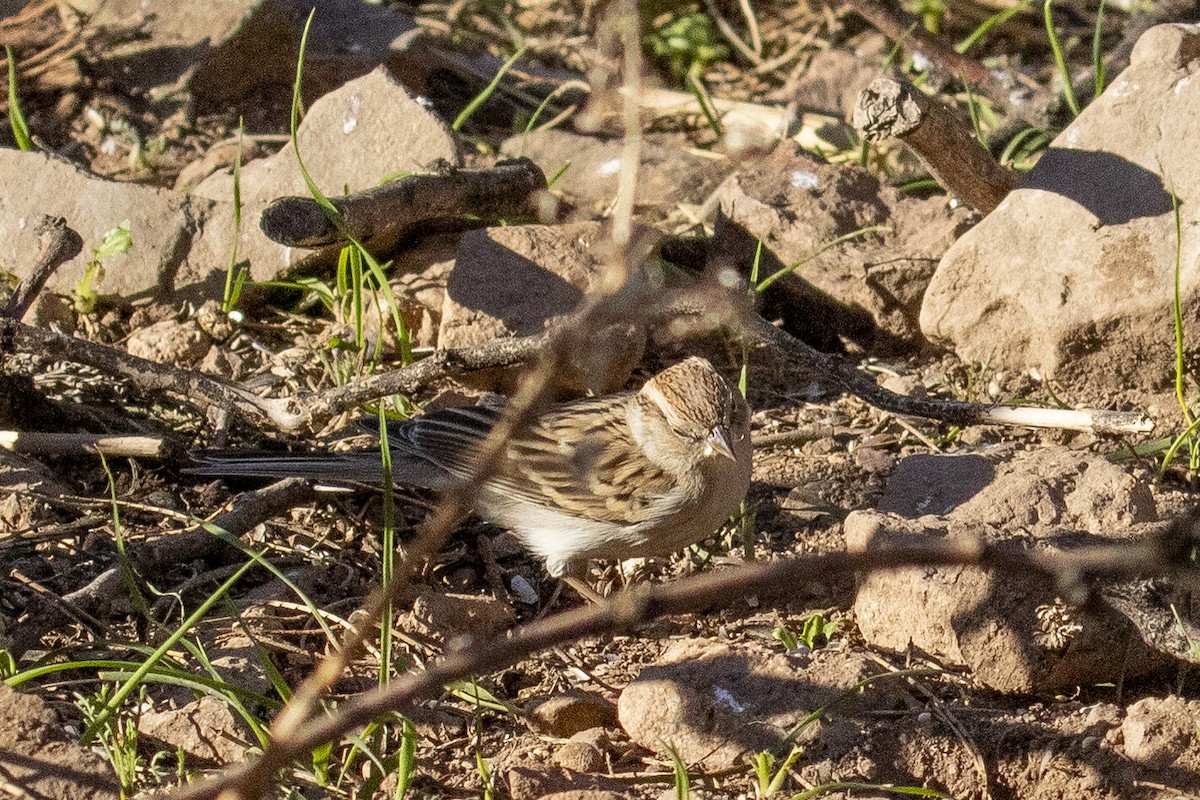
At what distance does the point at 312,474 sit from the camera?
4.89 m

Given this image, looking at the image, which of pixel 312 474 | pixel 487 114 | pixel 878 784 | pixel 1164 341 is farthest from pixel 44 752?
pixel 487 114

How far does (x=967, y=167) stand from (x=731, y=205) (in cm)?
106

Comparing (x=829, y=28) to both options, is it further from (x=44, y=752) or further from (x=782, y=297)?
(x=44, y=752)

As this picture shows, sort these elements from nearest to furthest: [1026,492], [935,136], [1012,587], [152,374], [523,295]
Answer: [1012,587], [1026,492], [152,374], [935,136], [523,295]

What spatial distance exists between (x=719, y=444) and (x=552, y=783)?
4.89 ft

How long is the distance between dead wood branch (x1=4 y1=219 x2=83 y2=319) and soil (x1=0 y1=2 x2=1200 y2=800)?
1.40ft

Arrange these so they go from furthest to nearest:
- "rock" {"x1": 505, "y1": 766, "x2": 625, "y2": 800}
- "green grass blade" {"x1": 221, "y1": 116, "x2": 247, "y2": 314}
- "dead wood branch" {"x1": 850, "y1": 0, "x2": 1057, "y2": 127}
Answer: "dead wood branch" {"x1": 850, "y1": 0, "x2": 1057, "y2": 127} → "green grass blade" {"x1": 221, "y1": 116, "x2": 247, "y2": 314} → "rock" {"x1": 505, "y1": 766, "x2": 625, "y2": 800}

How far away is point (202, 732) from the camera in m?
3.85

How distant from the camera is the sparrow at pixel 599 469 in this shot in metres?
4.79

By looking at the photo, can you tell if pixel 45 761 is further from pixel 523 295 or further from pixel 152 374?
pixel 523 295

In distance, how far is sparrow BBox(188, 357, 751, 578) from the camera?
4.79 m

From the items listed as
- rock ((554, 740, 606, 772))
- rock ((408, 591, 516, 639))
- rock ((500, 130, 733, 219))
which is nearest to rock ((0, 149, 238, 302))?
rock ((500, 130, 733, 219))

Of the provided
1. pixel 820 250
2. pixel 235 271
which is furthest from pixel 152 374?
pixel 820 250

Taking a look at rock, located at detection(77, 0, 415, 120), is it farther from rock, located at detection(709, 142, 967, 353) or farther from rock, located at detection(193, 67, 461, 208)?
rock, located at detection(709, 142, 967, 353)
